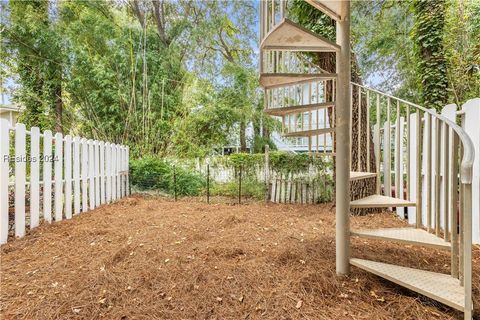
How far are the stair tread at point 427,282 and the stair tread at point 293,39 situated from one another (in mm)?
1744

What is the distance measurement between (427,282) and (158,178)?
5.48 meters

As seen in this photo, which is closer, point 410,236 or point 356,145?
point 410,236

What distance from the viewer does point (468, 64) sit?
539 cm

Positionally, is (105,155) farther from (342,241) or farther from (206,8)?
(206,8)

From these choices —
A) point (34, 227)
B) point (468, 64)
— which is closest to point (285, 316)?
point (34, 227)

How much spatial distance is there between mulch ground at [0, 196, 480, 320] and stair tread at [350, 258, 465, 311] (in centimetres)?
14

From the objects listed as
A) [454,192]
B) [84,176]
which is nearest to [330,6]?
[454,192]

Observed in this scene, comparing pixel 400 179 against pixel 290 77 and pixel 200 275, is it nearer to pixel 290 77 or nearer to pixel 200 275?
pixel 290 77

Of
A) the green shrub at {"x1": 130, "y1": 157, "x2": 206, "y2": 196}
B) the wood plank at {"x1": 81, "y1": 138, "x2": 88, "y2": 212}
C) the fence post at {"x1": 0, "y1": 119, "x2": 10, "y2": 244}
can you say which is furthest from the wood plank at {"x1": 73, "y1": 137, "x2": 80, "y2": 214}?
the green shrub at {"x1": 130, "y1": 157, "x2": 206, "y2": 196}

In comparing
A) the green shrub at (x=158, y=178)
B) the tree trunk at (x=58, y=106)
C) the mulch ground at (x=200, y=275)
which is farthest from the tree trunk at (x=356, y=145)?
the tree trunk at (x=58, y=106)

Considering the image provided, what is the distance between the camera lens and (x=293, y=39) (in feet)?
6.95

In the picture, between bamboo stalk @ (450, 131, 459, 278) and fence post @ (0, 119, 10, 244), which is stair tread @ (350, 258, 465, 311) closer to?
bamboo stalk @ (450, 131, 459, 278)

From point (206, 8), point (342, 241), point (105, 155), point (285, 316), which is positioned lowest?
point (285, 316)

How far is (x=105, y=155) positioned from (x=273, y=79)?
401 cm
